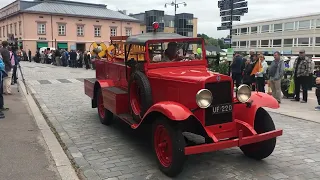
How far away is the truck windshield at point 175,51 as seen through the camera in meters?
5.62

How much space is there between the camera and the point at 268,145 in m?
4.86

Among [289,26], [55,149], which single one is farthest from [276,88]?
[289,26]

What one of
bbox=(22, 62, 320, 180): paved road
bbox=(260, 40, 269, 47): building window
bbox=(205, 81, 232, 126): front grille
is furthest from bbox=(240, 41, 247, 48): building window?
bbox=(205, 81, 232, 126): front grille

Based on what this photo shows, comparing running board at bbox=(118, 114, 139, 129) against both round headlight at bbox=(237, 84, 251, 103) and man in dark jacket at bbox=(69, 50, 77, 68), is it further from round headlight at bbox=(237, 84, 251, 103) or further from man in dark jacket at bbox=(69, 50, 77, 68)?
man in dark jacket at bbox=(69, 50, 77, 68)

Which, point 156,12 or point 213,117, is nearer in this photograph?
point 213,117

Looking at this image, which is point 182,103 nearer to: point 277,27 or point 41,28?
point 41,28

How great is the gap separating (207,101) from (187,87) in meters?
0.41

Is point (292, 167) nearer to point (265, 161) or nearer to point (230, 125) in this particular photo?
point (265, 161)

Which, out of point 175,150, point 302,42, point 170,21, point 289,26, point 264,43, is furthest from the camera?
point 170,21

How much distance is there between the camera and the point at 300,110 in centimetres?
912

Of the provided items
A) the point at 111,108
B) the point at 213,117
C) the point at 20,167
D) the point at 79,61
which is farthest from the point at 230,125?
the point at 79,61

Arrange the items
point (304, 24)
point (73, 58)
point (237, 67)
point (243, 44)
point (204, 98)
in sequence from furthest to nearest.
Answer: point (243, 44) → point (304, 24) → point (73, 58) → point (237, 67) → point (204, 98)

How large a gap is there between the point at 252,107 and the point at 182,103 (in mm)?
1132

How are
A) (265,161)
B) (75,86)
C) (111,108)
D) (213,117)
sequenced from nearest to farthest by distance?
(213,117) → (265,161) → (111,108) → (75,86)
